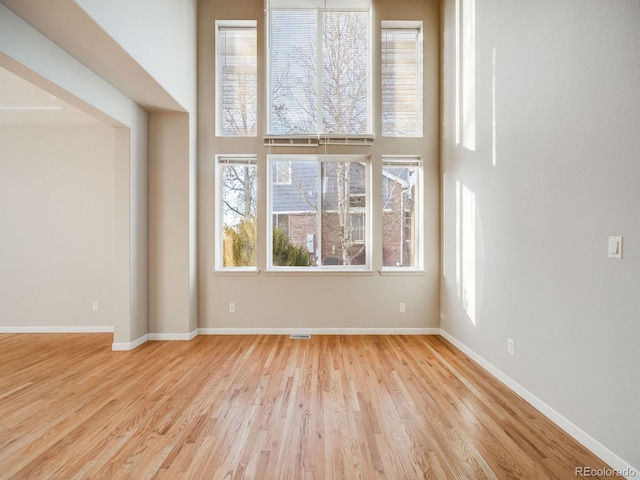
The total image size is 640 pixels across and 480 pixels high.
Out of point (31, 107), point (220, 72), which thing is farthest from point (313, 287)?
point (31, 107)

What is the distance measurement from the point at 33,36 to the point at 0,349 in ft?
11.5

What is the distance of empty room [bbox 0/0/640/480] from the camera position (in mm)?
1908

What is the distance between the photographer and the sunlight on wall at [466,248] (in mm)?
3426

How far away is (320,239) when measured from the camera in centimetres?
452

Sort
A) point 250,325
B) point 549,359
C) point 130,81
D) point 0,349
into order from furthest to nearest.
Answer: point 250,325 < point 0,349 < point 130,81 < point 549,359

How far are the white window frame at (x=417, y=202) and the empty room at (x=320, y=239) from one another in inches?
1.4

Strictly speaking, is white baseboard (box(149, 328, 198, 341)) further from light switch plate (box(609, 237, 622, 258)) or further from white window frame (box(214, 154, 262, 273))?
light switch plate (box(609, 237, 622, 258))

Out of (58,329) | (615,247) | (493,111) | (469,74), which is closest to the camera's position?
(615,247)

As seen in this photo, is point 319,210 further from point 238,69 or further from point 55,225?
point 55,225

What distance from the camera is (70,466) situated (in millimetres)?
1828

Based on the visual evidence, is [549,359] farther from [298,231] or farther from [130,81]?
[130,81]

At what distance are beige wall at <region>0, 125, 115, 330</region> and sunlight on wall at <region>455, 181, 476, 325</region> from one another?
449 cm

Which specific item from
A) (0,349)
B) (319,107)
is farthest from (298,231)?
(0,349)

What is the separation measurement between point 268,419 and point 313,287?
2179mm
